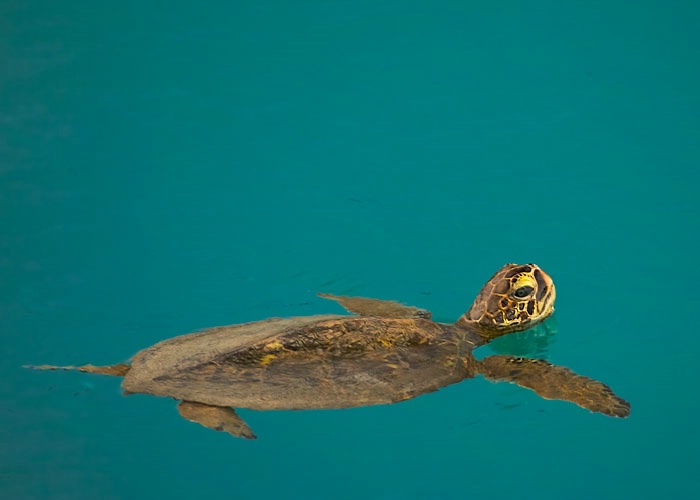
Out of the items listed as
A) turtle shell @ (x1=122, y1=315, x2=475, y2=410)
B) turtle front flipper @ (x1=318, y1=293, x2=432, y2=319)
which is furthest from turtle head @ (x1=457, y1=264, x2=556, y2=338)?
turtle shell @ (x1=122, y1=315, x2=475, y2=410)

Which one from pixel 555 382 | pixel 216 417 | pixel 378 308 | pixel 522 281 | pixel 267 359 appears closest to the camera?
pixel 216 417

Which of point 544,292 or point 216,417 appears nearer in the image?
point 216,417

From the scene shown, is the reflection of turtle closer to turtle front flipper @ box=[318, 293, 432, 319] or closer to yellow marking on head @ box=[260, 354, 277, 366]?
yellow marking on head @ box=[260, 354, 277, 366]

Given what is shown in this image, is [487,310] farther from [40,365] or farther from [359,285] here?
[40,365]

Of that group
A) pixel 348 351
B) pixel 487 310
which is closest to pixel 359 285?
pixel 487 310

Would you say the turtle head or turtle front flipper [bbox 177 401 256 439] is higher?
the turtle head

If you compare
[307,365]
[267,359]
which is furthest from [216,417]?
[307,365]

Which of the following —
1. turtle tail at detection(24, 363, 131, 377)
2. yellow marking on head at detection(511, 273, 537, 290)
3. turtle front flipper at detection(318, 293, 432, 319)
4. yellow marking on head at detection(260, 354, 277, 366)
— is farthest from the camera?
turtle front flipper at detection(318, 293, 432, 319)

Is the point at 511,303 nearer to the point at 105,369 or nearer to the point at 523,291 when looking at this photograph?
the point at 523,291
